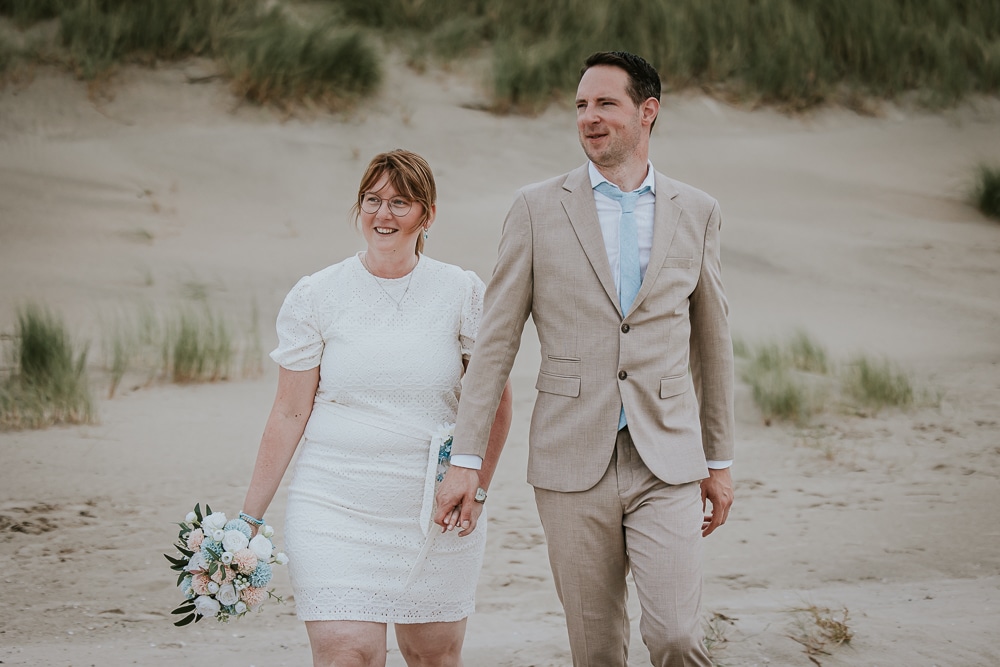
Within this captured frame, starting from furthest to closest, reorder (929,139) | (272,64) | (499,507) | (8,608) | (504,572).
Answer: (929,139), (272,64), (499,507), (504,572), (8,608)

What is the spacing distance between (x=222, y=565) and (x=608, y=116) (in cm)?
170

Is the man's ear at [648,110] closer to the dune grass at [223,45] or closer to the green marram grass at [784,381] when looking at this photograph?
the green marram grass at [784,381]

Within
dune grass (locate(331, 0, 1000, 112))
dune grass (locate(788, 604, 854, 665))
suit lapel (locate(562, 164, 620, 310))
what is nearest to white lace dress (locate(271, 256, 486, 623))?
suit lapel (locate(562, 164, 620, 310))

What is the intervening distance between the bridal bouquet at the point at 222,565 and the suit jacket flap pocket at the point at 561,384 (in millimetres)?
905

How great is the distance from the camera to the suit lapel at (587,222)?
348 cm

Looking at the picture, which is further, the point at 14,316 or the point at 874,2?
the point at 874,2

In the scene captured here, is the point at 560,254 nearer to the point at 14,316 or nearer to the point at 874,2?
the point at 14,316

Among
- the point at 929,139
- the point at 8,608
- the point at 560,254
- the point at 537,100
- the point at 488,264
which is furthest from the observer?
the point at 929,139

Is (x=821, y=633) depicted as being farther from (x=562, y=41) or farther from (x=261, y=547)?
(x=562, y=41)

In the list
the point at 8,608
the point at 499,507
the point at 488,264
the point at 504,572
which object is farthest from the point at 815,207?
the point at 8,608

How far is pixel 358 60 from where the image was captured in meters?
14.3

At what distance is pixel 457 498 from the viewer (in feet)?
11.6

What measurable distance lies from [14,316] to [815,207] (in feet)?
29.1

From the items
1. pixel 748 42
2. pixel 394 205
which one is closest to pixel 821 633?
pixel 394 205
